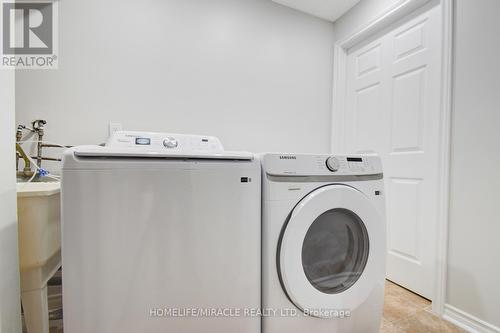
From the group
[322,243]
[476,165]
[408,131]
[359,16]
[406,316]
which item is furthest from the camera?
[359,16]

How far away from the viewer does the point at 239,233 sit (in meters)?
0.85

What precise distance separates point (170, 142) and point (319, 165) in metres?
0.88

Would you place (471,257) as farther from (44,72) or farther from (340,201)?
(44,72)

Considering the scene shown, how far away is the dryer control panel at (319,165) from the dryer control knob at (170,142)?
700 millimetres

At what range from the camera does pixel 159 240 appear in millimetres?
767

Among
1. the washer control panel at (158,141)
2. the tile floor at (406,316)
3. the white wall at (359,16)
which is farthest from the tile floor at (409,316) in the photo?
the white wall at (359,16)

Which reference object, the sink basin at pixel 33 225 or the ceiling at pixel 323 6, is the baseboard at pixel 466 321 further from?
the ceiling at pixel 323 6

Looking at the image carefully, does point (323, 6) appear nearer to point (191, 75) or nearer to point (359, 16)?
point (359, 16)

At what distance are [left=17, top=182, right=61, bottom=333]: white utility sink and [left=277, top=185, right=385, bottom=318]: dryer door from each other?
90 centimetres

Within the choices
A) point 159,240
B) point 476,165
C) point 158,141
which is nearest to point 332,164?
point 159,240

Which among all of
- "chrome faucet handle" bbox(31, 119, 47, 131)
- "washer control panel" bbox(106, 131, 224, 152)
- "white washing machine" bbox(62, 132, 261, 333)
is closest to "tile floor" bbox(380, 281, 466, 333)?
"white washing machine" bbox(62, 132, 261, 333)

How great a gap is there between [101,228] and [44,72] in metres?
1.32

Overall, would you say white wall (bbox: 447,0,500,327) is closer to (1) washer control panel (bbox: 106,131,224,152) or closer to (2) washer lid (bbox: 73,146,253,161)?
(2) washer lid (bbox: 73,146,253,161)

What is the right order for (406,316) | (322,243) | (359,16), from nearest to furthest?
Result: 1. (322,243)
2. (406,316)
3. (359,16)
